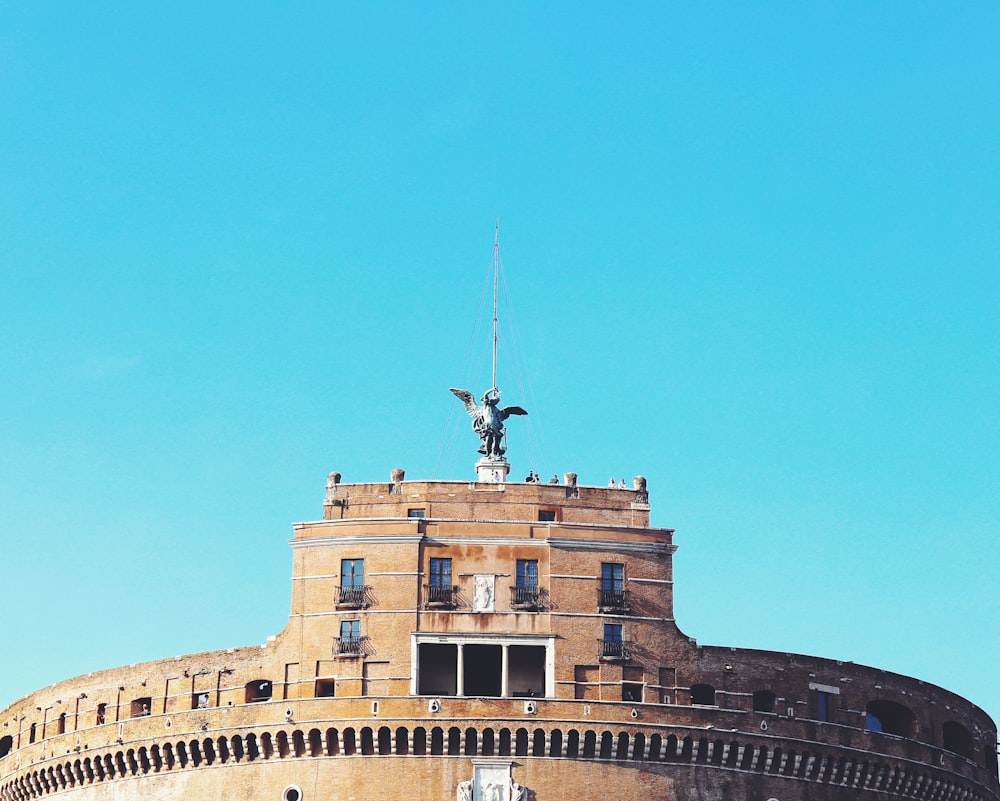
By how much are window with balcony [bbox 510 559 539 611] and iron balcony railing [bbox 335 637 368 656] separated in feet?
24.1

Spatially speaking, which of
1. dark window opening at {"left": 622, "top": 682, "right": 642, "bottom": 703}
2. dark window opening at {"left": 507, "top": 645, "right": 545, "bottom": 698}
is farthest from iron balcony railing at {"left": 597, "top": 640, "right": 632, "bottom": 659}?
dark window opening at {"left": 507, "top": 645, "right": 545, "bottom": 698}

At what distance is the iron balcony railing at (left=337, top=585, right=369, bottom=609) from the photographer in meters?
93.8

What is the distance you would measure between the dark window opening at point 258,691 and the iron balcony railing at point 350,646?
14.8 ft

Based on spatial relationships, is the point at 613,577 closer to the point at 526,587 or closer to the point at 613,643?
the point at 613,643

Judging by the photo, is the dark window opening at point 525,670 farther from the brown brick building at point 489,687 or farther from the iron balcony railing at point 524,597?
the iron balcony railing at point 524,597

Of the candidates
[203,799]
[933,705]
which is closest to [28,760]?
[203,799]

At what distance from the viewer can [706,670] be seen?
9550cm

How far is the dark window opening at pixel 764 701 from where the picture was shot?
96438 millimetres

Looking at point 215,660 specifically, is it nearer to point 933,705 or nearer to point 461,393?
point 461,393

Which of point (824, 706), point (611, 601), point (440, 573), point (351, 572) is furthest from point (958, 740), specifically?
point (351, 572)

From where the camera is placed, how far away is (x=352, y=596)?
94.1m

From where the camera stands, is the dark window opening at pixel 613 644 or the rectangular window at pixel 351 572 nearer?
the dark window opening at pixel 613 644

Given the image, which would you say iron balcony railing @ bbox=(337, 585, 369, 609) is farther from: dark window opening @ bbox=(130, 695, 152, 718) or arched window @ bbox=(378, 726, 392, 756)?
dark window opening @ bbox=(130, 695, 152, 718)

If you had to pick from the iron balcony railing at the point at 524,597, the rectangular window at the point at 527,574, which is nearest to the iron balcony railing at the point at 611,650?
the iron balcony railing at the point at 524,597
